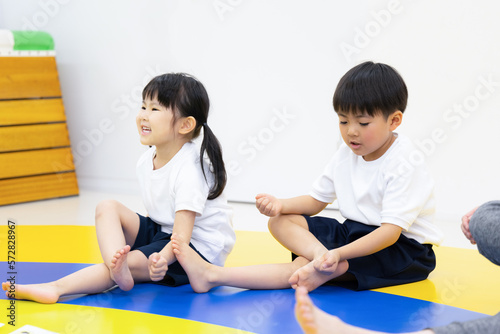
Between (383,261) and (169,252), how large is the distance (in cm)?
49

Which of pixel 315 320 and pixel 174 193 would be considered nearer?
pixel 315 320

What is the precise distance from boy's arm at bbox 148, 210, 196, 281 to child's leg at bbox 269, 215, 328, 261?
0.21m

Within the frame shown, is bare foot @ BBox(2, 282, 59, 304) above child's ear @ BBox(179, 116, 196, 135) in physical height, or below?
below

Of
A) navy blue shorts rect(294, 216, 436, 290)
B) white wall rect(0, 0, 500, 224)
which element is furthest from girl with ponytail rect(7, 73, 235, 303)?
white wall rect(0, 0, 500, 224)

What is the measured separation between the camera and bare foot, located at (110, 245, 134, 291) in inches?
48.9

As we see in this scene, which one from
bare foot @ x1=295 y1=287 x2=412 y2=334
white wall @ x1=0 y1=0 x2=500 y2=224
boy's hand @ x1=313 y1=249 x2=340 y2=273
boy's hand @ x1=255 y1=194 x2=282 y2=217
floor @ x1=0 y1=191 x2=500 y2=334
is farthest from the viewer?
white wall @ x1=0 y1=0 x2=500 y2=224

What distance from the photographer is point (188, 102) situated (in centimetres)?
147

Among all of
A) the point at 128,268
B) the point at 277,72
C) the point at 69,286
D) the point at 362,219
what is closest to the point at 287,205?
the point at 362,219

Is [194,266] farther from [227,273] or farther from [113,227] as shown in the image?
[113,227]

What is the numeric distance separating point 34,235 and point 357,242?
108 centimetres

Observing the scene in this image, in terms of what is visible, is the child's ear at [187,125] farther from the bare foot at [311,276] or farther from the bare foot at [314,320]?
the bare foot at [314,320]

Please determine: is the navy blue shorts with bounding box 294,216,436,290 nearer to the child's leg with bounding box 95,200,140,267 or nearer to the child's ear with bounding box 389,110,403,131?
the child's ear with bounding box 389,110,403,131

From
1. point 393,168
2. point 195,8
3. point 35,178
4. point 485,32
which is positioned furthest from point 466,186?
point 35,178

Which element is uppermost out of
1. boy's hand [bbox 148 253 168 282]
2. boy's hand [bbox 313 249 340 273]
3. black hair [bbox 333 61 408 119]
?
black hair [bbox 333 61 408 119]
